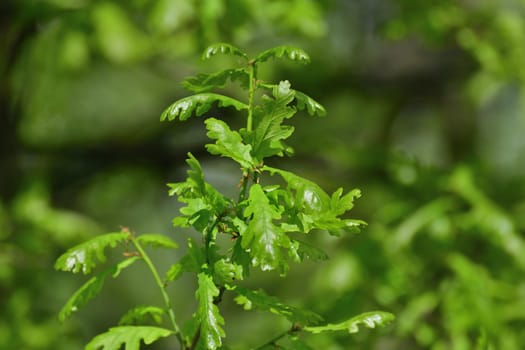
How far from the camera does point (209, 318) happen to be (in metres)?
1.16

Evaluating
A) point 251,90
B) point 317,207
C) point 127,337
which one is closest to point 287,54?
point 251,90

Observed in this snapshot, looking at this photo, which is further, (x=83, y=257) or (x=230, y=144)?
(x=83, y=257)

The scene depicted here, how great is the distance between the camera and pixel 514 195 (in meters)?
3.15

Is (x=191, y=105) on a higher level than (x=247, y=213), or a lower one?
higher

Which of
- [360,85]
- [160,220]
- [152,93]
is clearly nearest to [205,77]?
[360,85]

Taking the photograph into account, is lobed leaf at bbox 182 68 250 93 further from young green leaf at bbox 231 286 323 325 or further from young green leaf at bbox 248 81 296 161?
young green leaf at bbox 231 286 323 325

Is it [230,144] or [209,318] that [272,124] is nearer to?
[230,144]

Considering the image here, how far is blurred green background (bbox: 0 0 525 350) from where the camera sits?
2.63m

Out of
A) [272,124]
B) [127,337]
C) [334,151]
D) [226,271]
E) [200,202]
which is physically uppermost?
[334,151]

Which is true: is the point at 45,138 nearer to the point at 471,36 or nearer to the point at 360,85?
the point at 360,85

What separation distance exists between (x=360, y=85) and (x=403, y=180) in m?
1.11

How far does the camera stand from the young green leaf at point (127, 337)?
1.26 meters

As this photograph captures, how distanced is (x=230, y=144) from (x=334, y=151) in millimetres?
2086

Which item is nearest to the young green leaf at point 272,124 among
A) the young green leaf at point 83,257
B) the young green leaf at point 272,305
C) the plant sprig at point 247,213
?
the plant sprig at point 247,213
